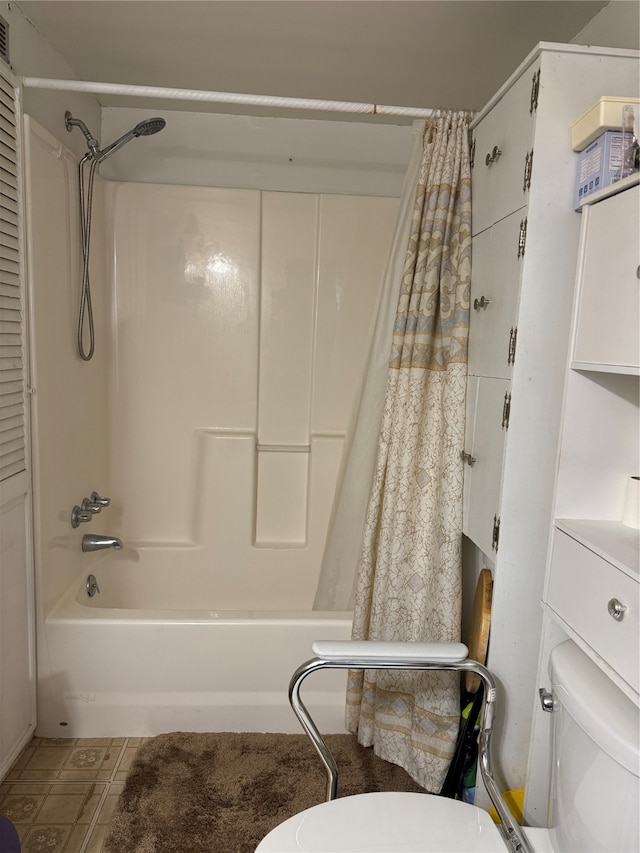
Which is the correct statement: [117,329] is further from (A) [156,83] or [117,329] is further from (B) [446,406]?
(B) [446,406]

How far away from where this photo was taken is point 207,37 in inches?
79.4

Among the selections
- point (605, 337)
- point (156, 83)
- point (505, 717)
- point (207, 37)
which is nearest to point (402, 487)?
point (505, 717)

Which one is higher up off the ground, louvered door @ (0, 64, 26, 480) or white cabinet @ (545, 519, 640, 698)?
louvered door @ (0, 64, 26, 480)

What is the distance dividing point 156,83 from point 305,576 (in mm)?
2086

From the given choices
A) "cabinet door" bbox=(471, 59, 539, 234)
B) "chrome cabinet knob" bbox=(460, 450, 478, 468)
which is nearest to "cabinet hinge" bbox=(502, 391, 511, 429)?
"chrome cabinet knob" bbox=(460, 450, 478, 468)

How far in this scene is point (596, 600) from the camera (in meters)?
1.15

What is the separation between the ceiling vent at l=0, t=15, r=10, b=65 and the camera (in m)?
1.75

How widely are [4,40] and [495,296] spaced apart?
4.98 feet

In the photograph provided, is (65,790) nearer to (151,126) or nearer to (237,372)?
(237,372)

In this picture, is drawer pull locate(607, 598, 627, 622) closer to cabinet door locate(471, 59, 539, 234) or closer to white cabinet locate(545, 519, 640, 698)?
white cabinet locate(545, 519, 640, 698)

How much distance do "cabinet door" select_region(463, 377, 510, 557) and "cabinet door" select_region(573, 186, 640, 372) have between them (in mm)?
326

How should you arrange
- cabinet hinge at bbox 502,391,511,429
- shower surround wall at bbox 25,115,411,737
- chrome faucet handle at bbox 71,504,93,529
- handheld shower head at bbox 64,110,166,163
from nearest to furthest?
cabinet hinge at bbox 502,391,511,429, handheld shower head at bbox 64,110,166,163, chrome faucet handle at bbox 71,504,93,529, shower surround wall at bbox 25,115,411,737

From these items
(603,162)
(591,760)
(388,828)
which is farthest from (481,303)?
(388,828)

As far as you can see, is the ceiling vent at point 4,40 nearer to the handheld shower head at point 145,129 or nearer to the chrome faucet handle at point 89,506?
the handheld shower head at point 145,129
